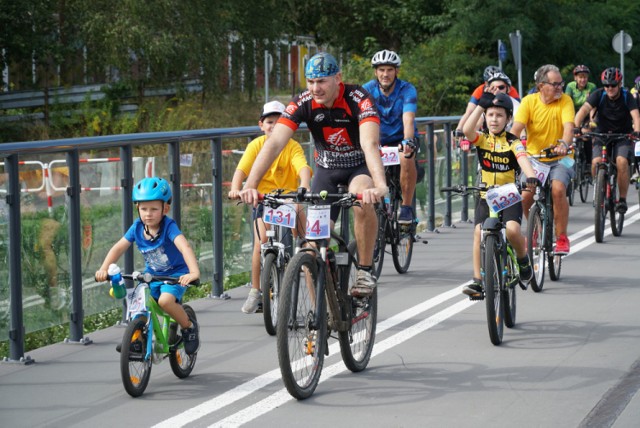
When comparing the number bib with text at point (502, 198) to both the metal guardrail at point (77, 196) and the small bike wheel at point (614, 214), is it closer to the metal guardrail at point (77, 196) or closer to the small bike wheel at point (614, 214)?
the metal guardrail at point (77, 196)

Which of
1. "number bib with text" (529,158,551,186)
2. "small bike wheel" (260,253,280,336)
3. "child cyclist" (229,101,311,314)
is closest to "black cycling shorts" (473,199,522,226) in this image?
"child cyclist" (229,101,311,314)

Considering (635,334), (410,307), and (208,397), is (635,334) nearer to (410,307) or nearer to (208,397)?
(410,307)

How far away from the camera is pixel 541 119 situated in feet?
42.8

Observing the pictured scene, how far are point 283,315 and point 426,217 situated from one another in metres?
10.4

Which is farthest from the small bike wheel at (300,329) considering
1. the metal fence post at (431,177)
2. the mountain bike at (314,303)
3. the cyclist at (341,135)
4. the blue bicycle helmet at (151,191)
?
the metal fence post at (431,177)

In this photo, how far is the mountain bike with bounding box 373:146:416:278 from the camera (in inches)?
503

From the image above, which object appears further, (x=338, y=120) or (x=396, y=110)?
(x=396, y=110)

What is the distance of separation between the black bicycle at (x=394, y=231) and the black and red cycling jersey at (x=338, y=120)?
10.9 ft

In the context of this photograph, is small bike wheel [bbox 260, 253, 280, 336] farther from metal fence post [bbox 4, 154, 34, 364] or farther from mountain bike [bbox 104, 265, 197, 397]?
metal fence post [bbox 4, 154, 34, 364]

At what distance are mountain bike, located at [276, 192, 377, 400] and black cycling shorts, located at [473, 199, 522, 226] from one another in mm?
2035

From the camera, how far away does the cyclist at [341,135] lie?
845 cm

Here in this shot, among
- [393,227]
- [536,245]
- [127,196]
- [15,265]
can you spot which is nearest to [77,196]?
[127,196]

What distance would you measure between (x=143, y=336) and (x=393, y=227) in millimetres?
5449

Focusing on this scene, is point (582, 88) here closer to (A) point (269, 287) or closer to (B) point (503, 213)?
(B) point (503, 213)
